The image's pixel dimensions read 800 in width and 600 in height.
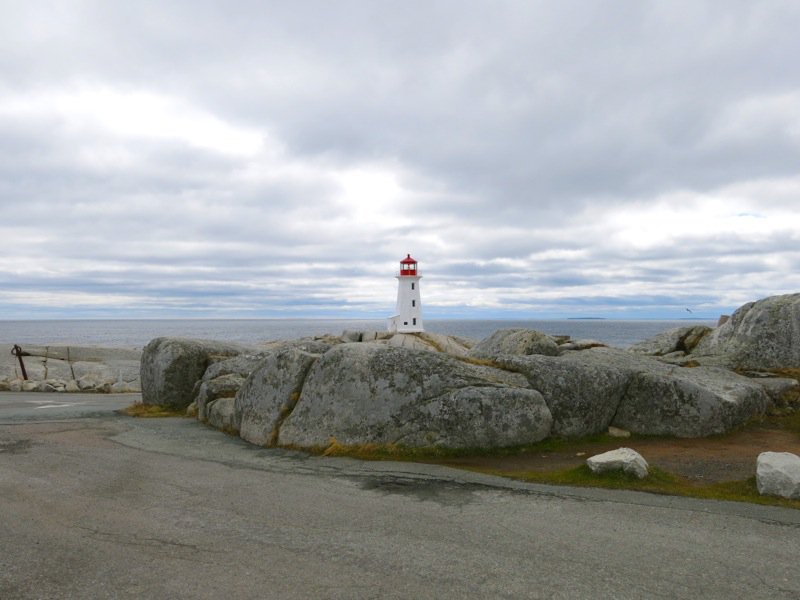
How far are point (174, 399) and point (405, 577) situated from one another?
14.8 m

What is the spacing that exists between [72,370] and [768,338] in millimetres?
40377

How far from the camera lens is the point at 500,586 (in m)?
5.58

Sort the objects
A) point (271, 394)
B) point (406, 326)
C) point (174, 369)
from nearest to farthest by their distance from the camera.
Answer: point (271, 394) < point (174, 369) < point (406, 326)

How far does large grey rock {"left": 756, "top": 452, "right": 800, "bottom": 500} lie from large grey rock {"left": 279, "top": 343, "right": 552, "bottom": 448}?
442 centimetres

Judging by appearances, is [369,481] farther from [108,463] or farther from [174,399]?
[174,399]

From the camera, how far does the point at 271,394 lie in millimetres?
13453

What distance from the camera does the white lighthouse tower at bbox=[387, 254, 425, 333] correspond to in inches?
2231

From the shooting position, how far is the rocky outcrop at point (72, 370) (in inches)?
1086

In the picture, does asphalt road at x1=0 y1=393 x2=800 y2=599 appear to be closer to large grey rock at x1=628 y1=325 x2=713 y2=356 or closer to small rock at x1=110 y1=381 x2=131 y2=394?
large grey rock at x1=628 y1=325 x2=713 y2=356

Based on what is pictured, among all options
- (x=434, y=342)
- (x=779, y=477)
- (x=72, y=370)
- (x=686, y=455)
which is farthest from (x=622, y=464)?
(x=72, y=370)

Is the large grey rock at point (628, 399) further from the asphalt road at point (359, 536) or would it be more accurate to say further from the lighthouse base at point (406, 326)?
the lighthouse base at point (406, 326)

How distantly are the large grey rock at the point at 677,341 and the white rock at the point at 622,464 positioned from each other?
1545 centimetres

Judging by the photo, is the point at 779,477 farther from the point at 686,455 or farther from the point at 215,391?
the point at 215,391

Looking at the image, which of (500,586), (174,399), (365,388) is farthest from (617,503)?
(174,399)
